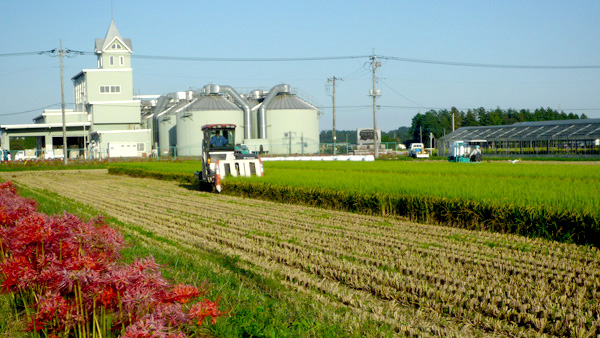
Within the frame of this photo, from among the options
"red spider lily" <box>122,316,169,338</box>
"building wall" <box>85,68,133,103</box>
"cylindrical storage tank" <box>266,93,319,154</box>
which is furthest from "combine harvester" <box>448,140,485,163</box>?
"red spider lily" <box>122,316,169,338</box>

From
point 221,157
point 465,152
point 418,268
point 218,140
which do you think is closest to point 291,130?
point 465,152

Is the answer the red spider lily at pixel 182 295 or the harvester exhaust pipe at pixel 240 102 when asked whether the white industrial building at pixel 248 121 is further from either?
the red spider lily at pixel 182 295

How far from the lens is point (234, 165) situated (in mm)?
21828

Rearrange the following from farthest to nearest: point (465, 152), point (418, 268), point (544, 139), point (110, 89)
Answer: point (110, 89) → point (544, 139) → point (465, 152) → point (418, 268)

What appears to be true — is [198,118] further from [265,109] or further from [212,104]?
[265,109]

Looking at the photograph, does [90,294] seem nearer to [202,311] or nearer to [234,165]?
[202,311]

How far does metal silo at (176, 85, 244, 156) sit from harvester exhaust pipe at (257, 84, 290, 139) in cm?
190

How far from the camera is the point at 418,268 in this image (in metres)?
7.82

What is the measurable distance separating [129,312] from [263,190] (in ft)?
51.9

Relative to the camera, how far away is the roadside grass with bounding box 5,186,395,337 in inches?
204

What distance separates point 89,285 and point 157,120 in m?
68.5

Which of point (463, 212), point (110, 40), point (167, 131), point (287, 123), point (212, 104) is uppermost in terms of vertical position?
point (110, 40)

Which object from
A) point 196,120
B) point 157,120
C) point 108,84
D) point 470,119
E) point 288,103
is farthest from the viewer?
point 470,119

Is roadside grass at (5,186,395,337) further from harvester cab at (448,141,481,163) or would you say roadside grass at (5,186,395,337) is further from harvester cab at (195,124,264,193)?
harvester cab at (448,141,481,163)
